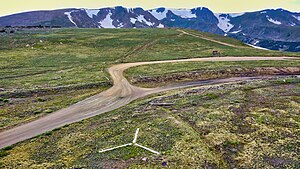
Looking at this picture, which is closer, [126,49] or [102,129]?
[102,129]

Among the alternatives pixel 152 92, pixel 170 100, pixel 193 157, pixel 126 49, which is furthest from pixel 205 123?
pixel 126 49

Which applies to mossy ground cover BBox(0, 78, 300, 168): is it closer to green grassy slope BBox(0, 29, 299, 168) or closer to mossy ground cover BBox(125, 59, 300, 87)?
green grassy slope BBox(0, 29, 299, 168)

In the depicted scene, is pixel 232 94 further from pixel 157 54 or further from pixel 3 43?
pixel 3 43

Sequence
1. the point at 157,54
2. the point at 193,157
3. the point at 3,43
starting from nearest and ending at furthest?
the point at 193,157
the point at 157,54
the point at 3,43

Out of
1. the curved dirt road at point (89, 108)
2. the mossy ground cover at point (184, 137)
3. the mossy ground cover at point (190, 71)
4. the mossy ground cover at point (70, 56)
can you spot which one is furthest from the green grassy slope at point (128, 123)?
the curved dirt road at point (89, 108)

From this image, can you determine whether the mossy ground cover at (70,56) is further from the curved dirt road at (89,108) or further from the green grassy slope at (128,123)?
the curved dirt road at (89,108)

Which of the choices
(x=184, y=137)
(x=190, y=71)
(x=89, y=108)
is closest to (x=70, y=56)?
(x=190, y=71)

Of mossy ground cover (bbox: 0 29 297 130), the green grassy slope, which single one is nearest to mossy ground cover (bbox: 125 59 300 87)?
the green grassy slope
